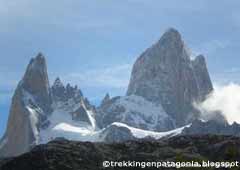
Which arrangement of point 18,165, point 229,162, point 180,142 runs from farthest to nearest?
point 180,142 → point 18,165 → point 229,162

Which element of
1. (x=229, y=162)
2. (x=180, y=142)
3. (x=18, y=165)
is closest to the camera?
(x=229, y=162)

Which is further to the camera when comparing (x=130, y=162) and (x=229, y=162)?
(x=130, y=162)

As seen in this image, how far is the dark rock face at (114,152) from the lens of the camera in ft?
263

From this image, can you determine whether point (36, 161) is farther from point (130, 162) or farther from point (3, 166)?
point (130, 162)

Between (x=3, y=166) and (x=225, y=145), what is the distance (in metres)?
25.4

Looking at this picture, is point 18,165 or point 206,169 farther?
point 18,165

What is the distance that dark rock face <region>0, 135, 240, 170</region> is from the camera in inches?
3155

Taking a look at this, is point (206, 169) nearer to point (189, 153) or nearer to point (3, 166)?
point (189, 153)

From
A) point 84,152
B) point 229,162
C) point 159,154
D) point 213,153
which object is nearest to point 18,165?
point 84,152

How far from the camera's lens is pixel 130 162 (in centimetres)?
8044

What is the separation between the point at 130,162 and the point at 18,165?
41.6ft

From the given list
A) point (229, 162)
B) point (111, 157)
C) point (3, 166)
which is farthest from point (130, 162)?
point (229, 162)

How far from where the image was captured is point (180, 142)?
299ft

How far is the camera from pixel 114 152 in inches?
3401
